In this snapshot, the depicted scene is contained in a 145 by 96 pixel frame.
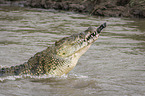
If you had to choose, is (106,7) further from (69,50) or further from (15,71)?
(15,71)

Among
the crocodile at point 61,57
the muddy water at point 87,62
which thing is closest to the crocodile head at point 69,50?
the crocodile at point 61,57

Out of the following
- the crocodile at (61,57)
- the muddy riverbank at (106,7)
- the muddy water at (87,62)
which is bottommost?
the muddy water at (87,62)

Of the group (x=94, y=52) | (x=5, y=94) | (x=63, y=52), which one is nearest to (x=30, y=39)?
(x=94, y=52)

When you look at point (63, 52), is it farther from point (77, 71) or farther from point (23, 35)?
point (23, 35)

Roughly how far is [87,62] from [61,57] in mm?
1509

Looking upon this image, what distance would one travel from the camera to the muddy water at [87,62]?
4.15m

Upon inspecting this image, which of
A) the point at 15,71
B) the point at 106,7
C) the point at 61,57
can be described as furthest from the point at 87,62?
the point at 106,7

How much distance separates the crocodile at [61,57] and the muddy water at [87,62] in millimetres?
130

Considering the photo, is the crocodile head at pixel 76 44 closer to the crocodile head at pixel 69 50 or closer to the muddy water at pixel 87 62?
the crocodile head at pixel 69 50

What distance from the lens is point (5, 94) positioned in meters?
3.92

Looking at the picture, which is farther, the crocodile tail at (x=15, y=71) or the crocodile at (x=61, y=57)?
the crocodile tail at (x=15, y=71)

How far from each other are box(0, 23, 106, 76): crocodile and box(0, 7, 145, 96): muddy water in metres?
0.13

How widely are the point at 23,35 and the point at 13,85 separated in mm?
5240

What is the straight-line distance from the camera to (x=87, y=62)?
602 cm
